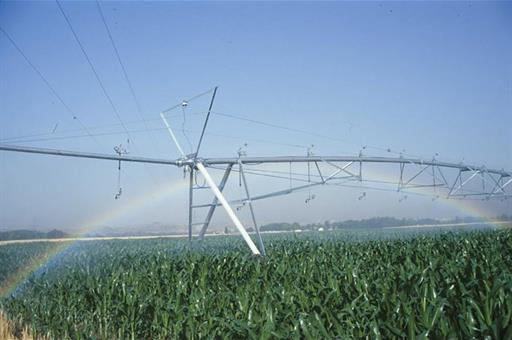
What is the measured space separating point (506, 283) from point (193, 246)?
20042mm

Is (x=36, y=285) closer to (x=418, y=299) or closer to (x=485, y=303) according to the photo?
(x=418, y=299)

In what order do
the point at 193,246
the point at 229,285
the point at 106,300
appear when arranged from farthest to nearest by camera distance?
the point at 193,246 → the point at 229,285 → the point at 106,300

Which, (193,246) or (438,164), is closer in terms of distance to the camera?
(193,246)

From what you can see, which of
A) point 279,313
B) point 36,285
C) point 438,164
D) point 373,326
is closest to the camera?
point 373,326

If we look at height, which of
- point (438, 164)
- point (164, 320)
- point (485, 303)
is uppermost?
point (438, 164)

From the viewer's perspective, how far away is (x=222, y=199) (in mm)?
22875

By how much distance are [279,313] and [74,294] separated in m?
7.00

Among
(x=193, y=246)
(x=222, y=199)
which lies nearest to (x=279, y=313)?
(x=222, y=199)

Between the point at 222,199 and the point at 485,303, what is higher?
the point at 222,199

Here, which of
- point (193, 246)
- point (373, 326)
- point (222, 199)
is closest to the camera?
point (373, 326)

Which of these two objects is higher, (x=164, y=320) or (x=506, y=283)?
(x=506, y=283)

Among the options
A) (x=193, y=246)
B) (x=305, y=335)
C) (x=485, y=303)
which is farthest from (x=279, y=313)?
(x=193, y=246)

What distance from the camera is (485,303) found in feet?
23.4

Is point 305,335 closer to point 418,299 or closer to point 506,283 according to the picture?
point 418,299
